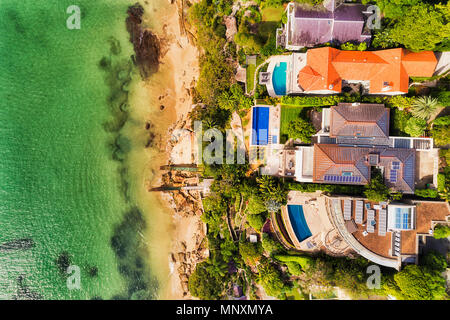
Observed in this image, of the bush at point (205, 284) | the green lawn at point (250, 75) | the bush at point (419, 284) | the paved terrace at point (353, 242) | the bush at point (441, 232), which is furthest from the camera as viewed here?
the bush at point (205, 284)

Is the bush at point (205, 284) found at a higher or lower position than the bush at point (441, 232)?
lower

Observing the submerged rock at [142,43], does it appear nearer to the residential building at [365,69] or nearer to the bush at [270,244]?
the residential building at [365,69]

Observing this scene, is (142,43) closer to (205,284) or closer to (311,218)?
(311,218)

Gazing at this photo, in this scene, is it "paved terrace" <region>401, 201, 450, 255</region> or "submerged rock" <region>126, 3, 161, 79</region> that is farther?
"submerged rock" <region>126, 3, 161, 79</region>

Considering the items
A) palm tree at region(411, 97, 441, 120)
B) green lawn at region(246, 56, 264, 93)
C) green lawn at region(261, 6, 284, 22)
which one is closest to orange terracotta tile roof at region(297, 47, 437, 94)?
palm tree at region(411, 97, 441, 120)

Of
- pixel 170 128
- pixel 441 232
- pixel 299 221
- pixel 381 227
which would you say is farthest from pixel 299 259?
pixel 170 128

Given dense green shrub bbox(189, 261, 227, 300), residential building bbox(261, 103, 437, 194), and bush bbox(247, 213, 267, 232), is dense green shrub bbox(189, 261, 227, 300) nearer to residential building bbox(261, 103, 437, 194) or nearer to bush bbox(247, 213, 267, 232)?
bush bbox(247, 213, 267, 232)

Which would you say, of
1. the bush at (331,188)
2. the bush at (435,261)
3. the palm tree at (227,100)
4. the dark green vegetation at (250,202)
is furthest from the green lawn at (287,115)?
the bush at (435,261)
